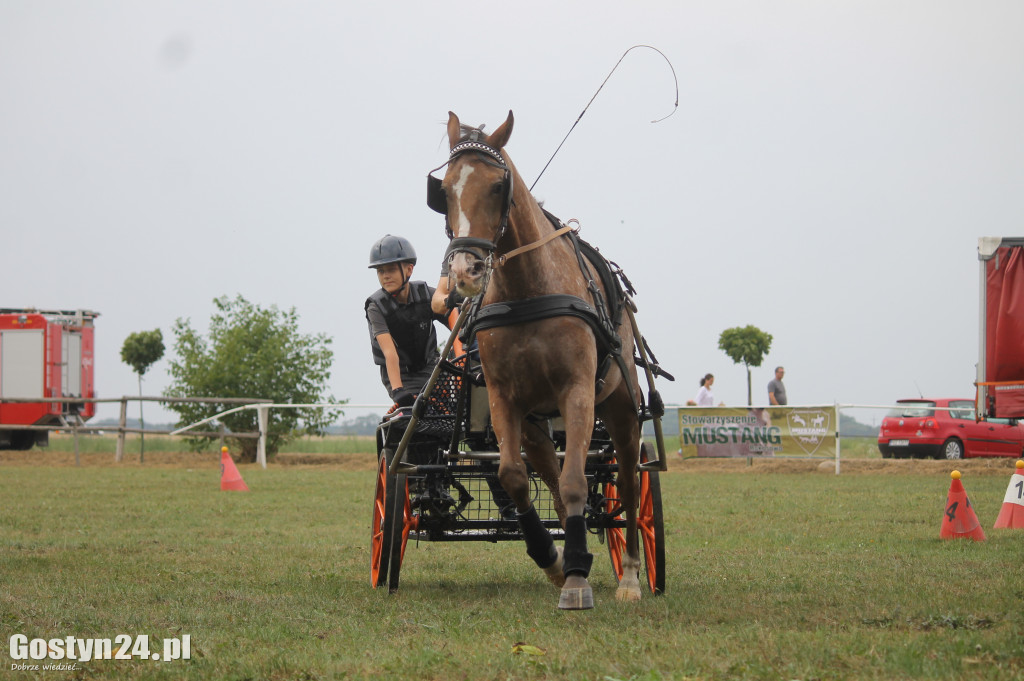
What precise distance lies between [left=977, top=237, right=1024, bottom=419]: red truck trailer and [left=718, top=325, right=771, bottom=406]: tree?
10758mm

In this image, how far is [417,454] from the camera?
6.62 meters

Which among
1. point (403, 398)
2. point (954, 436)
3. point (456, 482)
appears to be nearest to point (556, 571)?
point (456, 482)

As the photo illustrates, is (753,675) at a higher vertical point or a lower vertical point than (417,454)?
lower

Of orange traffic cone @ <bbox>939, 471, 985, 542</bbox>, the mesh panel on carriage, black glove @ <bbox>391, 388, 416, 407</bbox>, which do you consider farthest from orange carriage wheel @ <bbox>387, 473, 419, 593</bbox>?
orange traffic cone @ <bbox>939, 471, 985, 542</bbox>

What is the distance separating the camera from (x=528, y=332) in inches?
197

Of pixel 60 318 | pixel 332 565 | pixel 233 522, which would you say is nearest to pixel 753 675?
pixel 332 565

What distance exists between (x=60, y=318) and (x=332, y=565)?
23.1 meters

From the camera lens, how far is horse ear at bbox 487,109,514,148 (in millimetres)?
5059

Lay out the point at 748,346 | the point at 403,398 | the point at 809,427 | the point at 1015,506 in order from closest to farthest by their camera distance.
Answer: the point at 403,398, the point at 1015,506, the point at 809,427, the point at 748,346

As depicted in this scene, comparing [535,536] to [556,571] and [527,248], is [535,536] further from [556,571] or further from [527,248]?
[527,248]

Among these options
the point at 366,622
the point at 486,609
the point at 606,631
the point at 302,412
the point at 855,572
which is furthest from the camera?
the point at 302,412

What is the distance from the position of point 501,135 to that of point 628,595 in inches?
95.7

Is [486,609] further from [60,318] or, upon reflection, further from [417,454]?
[60,318]

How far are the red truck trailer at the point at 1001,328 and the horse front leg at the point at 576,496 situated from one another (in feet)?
38.7
